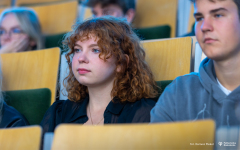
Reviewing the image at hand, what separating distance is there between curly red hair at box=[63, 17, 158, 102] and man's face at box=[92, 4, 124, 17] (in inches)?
18.7

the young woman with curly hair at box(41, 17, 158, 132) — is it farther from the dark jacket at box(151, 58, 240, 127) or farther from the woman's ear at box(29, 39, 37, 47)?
the woman's ear at box(29, 39, 37, 47)

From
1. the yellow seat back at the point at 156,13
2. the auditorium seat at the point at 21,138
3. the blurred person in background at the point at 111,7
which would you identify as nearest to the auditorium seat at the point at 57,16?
the blurred person in background at the point at 111,7

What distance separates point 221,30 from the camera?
613mm

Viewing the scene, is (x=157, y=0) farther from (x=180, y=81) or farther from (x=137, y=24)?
(x=180, y=81)

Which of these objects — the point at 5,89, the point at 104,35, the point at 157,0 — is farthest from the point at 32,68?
the point at 157,0

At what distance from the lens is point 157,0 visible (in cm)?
153

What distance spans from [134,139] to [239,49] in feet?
1.14

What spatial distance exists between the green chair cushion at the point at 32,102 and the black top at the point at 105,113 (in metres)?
0.09

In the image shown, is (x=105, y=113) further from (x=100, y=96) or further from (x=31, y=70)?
(x=31, y=70)

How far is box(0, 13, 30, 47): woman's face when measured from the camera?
55.0 inches

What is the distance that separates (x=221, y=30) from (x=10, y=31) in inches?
43.5

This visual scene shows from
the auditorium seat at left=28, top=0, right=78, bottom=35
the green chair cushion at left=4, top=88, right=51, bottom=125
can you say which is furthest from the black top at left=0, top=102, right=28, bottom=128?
the auditorium seat at left=28, top=0, right=78, bottom=35

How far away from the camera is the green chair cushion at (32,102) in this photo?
958 millimetres

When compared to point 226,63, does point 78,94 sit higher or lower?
lower
